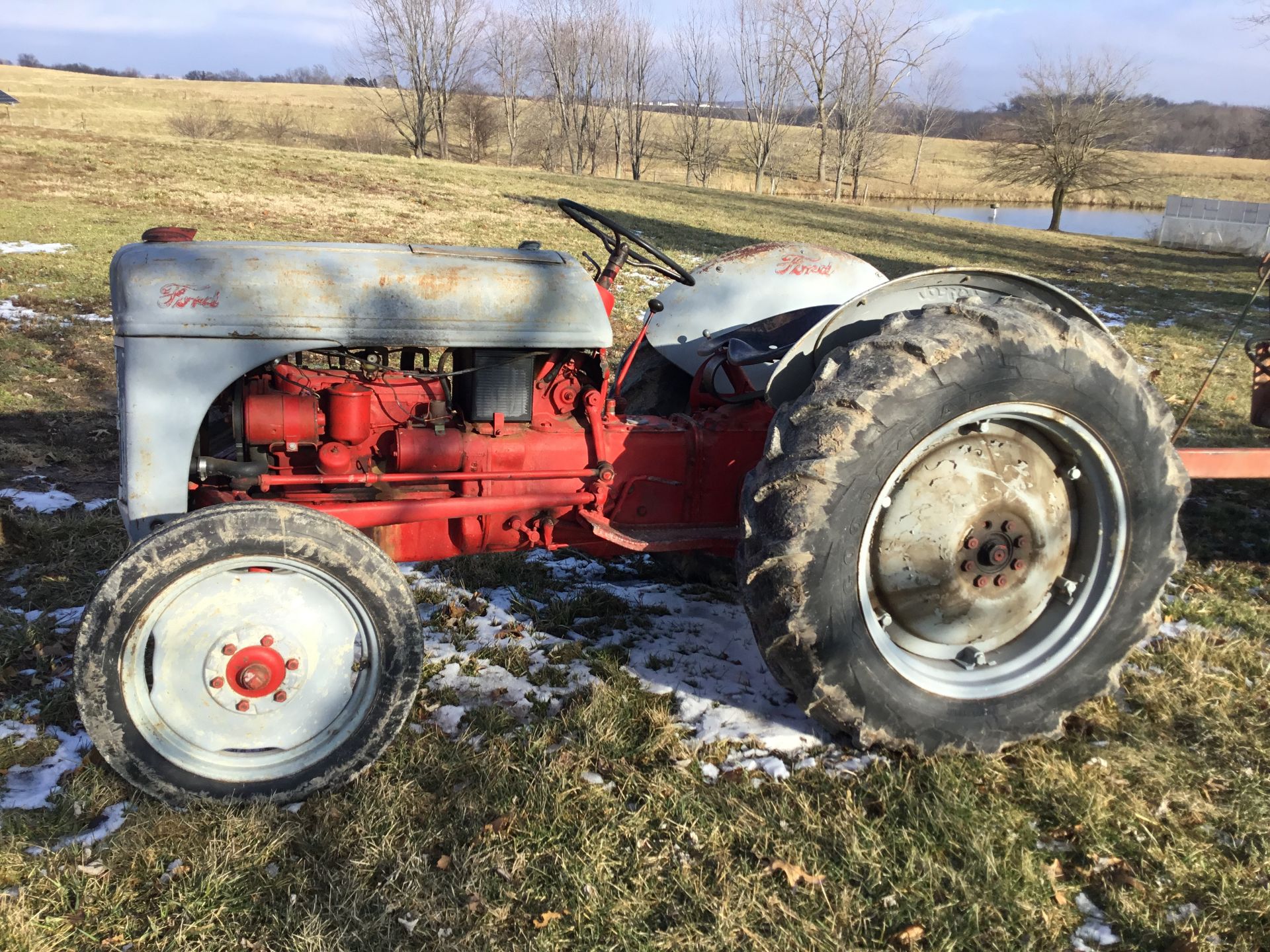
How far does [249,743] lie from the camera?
2385 mm

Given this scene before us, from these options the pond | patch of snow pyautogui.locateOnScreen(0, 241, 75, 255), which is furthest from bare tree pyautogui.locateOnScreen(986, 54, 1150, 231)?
patch of snow pyautogui.locateOnScreen(0, 241, 75, 255)

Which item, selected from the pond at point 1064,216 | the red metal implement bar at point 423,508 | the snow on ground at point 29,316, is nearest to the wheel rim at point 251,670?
the red metal implement bar at point 423,508

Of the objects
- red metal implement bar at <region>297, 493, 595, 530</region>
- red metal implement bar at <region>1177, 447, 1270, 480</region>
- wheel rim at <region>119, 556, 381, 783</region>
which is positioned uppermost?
red metal implement bar at <region>1177, 447, 1270, 480</region>

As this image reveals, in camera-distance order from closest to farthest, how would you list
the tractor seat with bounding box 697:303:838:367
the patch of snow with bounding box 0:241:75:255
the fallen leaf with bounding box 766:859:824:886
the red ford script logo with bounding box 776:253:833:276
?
the fallen leaf with bounding box 766:859:824:886 → the tractor seat with bounding box 697:303:838:367 → the red ford script logo with bounding box 776:253:833:276 → the patch of snow with bounding box 0:241:75:255

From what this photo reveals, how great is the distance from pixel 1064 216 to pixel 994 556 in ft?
138

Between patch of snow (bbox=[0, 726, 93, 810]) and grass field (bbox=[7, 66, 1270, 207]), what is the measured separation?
3313 centimetres

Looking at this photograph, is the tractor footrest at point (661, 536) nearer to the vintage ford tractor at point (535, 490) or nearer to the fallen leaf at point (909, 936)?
the vintage ford tractor at point (535, 490)

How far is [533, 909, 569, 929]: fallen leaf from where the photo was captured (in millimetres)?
2041

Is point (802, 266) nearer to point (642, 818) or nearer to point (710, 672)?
point (710, 672)

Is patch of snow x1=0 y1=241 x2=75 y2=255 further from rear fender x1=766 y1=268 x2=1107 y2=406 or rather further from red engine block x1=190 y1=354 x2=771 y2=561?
rear fender x1=766 y1=268 x2=1107 y2=406

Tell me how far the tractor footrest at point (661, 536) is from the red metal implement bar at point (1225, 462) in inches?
64.2

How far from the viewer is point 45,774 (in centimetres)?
248

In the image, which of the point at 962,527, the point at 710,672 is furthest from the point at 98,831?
the point at 962,527

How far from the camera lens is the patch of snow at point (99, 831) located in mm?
2201
